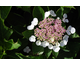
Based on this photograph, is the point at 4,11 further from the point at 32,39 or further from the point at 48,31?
the point at 48,31

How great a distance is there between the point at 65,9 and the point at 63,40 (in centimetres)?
→ 49

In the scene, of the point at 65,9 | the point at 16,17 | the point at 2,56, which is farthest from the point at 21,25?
the point at 65,9

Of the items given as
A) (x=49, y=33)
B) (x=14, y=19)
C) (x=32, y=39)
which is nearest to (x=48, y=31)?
(x=49, y=33)

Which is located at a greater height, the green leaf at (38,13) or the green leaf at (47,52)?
the green leaf at (38,13)

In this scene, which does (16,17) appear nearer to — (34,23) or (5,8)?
(5,8)

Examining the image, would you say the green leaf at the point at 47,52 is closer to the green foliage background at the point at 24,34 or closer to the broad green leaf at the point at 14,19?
the green foliage background at the point at 24,34

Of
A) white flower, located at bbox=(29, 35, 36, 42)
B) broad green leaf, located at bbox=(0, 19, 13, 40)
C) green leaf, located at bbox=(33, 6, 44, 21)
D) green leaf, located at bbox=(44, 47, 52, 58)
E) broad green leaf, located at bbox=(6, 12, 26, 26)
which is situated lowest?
green leaf, located at bbox=(44, 47, 52, 58)

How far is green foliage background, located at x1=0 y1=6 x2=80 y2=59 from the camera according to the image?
1.58m

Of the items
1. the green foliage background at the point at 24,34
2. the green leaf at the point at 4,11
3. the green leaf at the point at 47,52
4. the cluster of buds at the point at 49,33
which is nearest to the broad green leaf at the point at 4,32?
the green foliage background at the point at 24,34

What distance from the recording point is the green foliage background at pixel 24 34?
1.58 m

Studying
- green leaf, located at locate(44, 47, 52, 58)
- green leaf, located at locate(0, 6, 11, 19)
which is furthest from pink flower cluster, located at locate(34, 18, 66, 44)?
green leaf, located at locate(0, 6, 11, 19)

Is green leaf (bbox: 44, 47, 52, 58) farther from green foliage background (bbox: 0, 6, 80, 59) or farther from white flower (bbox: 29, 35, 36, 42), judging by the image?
white flower (bbox: 29, 35, 36, 42)

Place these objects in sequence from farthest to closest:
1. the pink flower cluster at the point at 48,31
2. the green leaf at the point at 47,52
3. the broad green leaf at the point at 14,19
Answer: the broad green leaf at the point at 14,19
the green leaf at the point at 47,52
the pink flower cluster at the point at 48,31

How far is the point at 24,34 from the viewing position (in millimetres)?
1524
